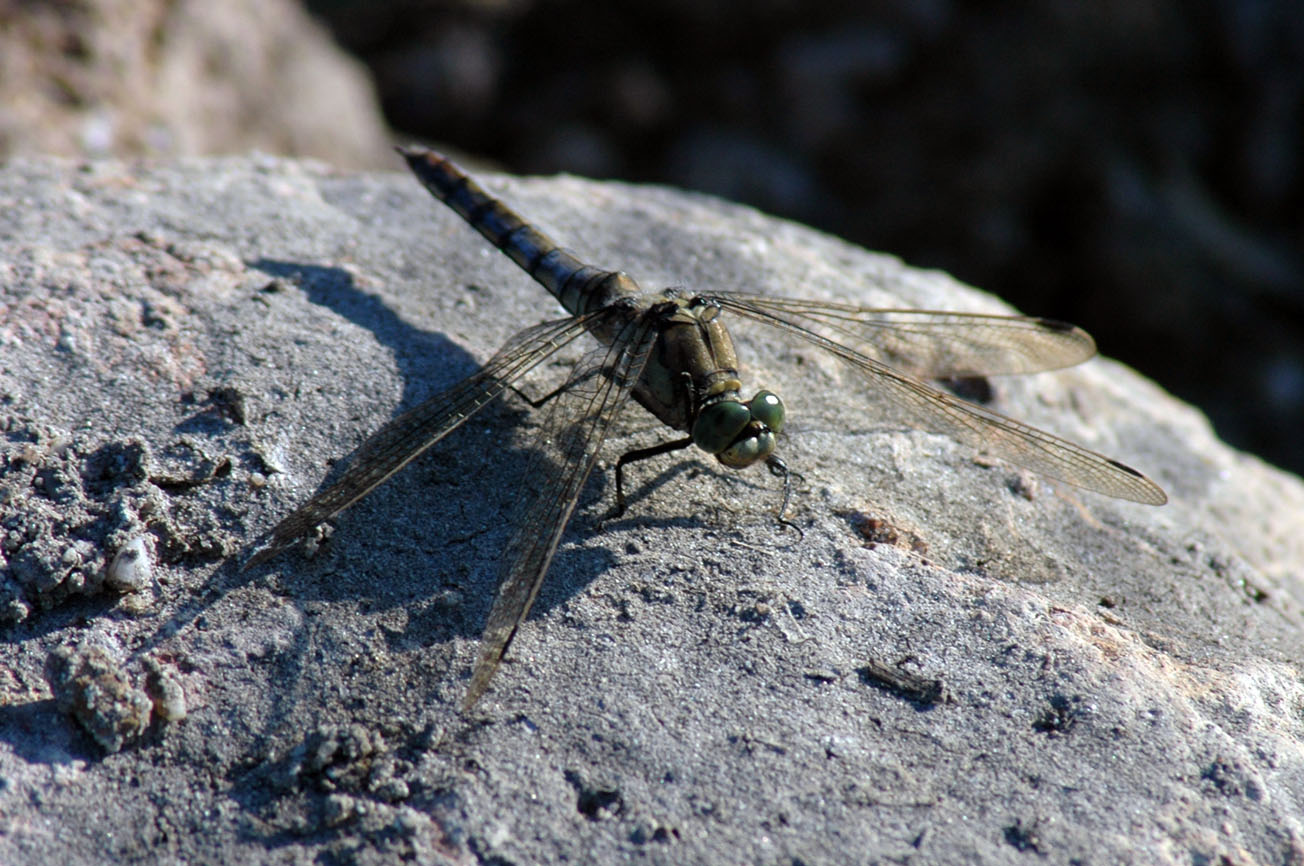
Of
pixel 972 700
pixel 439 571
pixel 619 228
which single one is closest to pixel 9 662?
pixel 439 571

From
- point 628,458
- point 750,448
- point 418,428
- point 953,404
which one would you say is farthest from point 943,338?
point 418,428

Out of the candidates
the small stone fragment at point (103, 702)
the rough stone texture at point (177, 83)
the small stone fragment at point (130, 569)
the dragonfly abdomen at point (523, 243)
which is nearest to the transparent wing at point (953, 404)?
the dragonfly abdomen at point (523, 243)

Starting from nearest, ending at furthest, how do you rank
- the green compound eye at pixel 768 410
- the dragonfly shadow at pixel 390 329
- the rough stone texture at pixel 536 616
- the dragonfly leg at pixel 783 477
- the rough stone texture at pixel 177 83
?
the rough stone texture at pixel 536 616, the dragonfly leg at pixel 783 477, the green compound eye at pixel 768 410, the dragonfly shadow at pixel 390 329, the rough stone texture at pixel 177 83

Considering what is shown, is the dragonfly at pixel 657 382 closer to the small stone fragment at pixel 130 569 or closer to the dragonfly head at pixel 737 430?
the dragonfly head at pixel 737 430

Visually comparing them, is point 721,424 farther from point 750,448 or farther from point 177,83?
point 177,83

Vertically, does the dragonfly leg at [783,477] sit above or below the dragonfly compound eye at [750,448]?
below

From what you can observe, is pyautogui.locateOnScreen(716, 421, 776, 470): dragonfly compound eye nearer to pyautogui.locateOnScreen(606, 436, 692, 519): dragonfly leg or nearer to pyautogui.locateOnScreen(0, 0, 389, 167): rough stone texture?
pyautogui.locateOnScreen(606, 436, 692, 519): dragonfly leg
